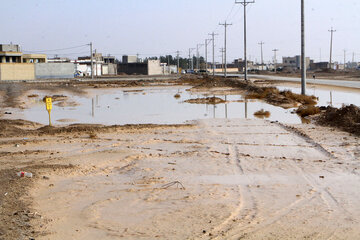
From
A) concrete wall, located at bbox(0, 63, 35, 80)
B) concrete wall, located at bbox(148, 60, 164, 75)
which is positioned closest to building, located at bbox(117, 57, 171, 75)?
concrete wall, located at bbox(148, 60, 164, 75)

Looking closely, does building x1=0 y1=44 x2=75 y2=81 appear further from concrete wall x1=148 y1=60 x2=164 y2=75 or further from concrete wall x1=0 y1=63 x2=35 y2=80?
concrete wall x1=148 y1=60 x2=164 y2=75

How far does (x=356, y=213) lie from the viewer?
8.71 meters

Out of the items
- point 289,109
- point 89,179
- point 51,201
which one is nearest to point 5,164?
point 89,179

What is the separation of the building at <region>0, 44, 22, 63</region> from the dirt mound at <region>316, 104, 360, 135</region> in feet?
328

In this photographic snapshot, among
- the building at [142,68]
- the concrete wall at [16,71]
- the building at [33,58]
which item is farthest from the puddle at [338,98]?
the building at [142,68]

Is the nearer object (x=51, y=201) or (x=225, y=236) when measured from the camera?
(x=225, y=236)

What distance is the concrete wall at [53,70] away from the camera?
113 meters

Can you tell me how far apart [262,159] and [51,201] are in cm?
650

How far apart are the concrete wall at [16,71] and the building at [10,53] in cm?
808

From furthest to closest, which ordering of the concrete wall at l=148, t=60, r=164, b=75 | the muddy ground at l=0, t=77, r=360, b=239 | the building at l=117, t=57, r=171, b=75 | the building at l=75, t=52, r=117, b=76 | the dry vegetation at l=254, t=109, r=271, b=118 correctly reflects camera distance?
the building at l=117, t=57, r=171, b=75
the concrete wall at l=148, t=60, r=164, b=75
the building at l=75, t=52, r=117, b=76
the dry vegetation at l=254, t=109, r=271, b=118
the muddy ground at l=0, t=77, r=360, b=239

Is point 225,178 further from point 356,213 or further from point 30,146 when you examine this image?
point 30,146

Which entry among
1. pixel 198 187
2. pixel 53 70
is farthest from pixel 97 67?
pixel 198 187

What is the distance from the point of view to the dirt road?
314 inches

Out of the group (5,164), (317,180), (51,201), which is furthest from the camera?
(5,164)
